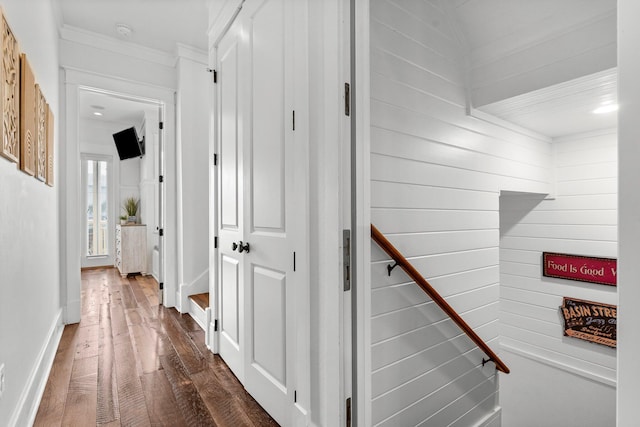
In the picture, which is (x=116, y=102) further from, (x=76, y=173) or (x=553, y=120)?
(x=553, y=120)

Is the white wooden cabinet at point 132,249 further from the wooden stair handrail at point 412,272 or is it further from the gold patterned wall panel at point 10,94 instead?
the wooden stair handrail at point 412,272

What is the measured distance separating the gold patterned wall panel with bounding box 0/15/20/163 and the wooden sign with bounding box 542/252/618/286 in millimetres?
4345

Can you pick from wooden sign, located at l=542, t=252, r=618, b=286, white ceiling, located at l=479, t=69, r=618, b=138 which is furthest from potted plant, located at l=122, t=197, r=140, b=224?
wooden sign, located at l=542, t=252, r=618, b=286

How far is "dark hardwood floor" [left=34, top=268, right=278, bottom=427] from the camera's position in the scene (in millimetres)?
1747

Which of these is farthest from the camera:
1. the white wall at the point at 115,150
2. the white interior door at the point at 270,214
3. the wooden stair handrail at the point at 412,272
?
the white wall at the point at 115,150

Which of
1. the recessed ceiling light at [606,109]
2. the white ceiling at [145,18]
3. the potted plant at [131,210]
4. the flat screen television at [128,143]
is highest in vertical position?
the white ceiling at [145,18]

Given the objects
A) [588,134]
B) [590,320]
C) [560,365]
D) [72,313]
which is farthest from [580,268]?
[72,313]

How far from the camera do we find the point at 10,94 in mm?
1347

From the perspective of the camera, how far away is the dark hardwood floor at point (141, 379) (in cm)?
175

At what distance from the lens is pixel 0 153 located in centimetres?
119

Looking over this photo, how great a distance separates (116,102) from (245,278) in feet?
15.2

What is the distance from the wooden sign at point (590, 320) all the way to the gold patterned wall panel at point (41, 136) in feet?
15.2

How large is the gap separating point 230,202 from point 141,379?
128 cm

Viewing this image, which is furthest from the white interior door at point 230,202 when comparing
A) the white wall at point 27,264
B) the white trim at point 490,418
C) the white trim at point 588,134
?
the white trim at point 588,134
